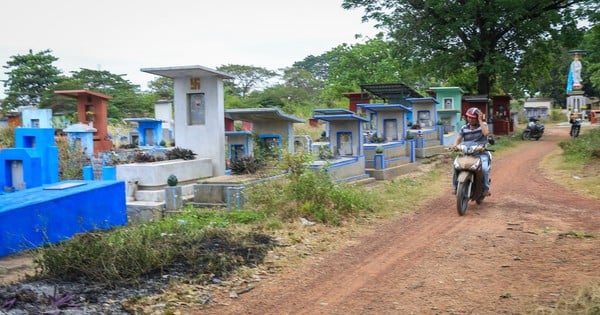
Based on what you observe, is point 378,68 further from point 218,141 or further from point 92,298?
point 92,298

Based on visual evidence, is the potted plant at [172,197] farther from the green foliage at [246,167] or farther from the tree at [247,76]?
the tree at [247,76]

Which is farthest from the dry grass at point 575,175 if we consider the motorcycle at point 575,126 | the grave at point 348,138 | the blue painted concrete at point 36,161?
the motorcycle at point 575,126

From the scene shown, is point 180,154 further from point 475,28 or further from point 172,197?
point 475,28

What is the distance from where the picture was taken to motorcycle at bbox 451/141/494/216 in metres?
8.01

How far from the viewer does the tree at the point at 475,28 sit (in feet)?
79.0

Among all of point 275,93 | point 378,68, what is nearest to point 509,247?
point 378,68

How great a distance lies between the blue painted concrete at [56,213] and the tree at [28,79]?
3376 centimetres

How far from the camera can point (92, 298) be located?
14.6ft

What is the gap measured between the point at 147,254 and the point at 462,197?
A: 15.8ft

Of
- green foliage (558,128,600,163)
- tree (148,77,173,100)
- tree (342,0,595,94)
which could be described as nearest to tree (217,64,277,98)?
tree (148,77,173,100)

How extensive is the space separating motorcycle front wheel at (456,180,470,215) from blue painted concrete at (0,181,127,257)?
537 centimetres

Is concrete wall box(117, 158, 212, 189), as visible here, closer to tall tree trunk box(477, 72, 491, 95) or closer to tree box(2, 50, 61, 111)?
tall tree trunk box(477, 72, 491, 95)

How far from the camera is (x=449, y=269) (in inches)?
207

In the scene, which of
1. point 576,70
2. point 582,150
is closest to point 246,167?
point 582,150
